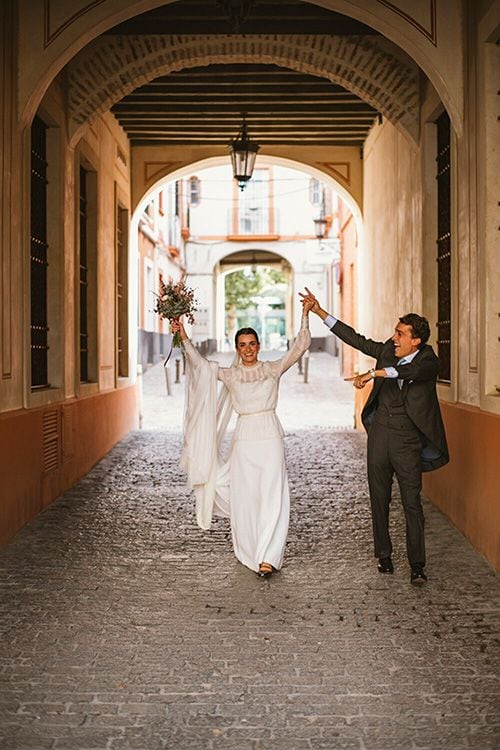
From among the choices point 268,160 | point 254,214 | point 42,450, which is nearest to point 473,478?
point 42,450

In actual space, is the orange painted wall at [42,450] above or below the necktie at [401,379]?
below

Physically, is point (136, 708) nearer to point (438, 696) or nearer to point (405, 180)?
point (438, 696)

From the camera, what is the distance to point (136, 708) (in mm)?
3990

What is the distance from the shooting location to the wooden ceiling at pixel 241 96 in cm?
965

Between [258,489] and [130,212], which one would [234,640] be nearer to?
[258,489]

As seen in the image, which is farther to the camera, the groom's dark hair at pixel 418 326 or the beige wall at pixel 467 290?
the beige wall at pixel 467 290

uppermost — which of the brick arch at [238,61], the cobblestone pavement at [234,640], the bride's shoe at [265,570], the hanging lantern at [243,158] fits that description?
the brick arch at [238,61]

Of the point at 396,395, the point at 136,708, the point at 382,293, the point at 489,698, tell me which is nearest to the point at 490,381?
the point at 396,395

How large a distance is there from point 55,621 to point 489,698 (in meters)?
2.40

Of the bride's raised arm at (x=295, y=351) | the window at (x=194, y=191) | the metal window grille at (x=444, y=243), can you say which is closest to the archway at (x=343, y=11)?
the metal window grille at (x=444, y=243)

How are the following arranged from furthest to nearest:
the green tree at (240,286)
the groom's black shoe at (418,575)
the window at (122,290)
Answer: the green tree at (240,286), the window at (122,290), the groom's black shoe at (418,575)

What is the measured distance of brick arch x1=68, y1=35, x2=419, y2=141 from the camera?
9969 mm

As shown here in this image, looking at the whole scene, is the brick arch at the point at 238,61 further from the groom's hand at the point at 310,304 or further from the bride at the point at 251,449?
the bride at the point at 251,449

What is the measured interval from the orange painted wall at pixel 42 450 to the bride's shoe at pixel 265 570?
2100 mm
